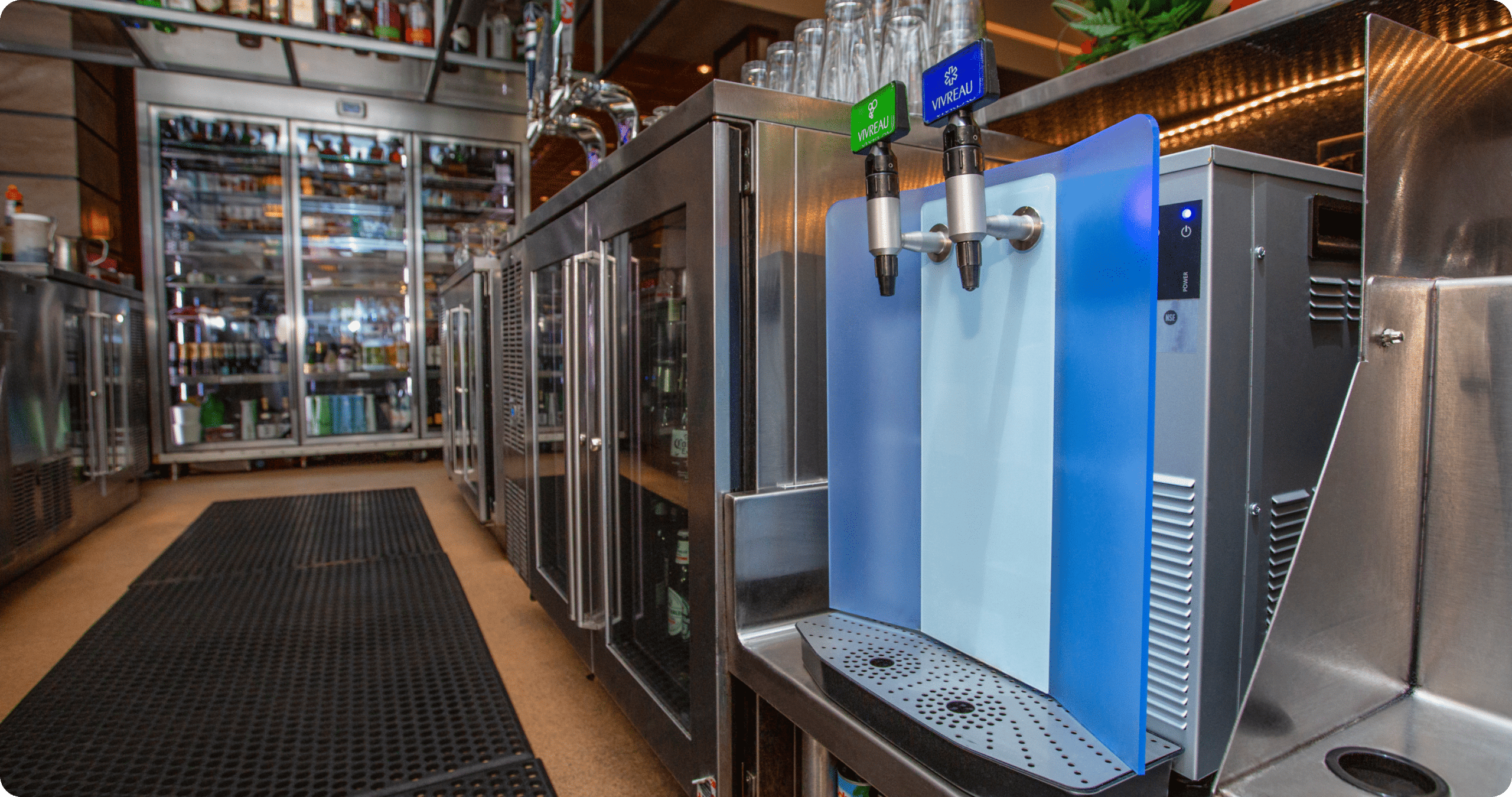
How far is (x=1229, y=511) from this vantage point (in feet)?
2.63

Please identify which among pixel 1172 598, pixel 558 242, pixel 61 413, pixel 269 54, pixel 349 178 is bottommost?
pixel 1172 598

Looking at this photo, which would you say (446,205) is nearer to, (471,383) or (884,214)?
(471,383)

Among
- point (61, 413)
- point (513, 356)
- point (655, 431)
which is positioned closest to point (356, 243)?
point (61, 413)

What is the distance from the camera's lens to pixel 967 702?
0.82m

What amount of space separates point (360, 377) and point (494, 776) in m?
5.00

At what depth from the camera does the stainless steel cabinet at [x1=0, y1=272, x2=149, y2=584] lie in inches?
108

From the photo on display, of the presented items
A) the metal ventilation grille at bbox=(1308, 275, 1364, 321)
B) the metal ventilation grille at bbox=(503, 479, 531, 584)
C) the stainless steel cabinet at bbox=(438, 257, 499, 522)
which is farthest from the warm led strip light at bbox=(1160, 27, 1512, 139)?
the stainless steel cabinet at bbox=(438, 257, 499, 522)

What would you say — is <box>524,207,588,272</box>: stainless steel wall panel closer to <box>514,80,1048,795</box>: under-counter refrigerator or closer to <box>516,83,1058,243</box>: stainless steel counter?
<box>514,80,1048,795</box>: under-counter refrigerator

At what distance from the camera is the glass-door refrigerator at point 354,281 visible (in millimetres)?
5598

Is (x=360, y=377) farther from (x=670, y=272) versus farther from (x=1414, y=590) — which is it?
(x=1414, y=590)

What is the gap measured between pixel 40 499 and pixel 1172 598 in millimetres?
3886

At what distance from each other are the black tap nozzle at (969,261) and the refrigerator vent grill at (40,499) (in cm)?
350

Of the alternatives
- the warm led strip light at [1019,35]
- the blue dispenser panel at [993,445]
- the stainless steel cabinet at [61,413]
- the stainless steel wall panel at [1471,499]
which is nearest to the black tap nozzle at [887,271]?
the blue dispenser panel at [993,445]

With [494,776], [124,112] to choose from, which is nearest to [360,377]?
[124,112]
